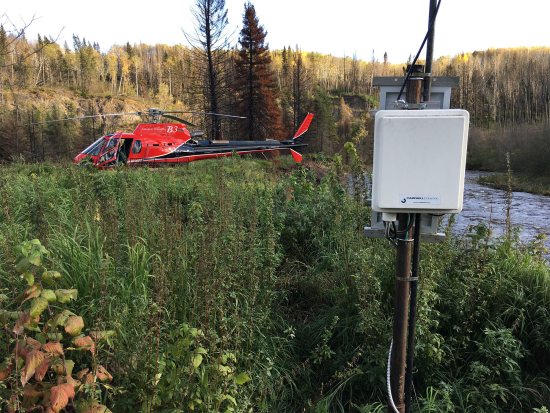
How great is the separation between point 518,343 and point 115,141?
11938 mm

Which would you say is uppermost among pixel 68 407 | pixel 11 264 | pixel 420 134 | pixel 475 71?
pixel 475 71

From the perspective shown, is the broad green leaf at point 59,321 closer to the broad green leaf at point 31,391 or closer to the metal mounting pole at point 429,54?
the broad green leaf at point 31,391

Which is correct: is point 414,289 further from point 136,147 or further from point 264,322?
point 136,147

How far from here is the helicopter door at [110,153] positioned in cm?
1115

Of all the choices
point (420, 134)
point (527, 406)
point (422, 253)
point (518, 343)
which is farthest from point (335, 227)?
point (420, 134)

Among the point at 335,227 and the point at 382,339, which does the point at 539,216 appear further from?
the point at 382,339

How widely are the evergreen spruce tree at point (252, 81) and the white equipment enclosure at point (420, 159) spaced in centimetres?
2780

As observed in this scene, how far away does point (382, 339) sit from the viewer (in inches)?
109

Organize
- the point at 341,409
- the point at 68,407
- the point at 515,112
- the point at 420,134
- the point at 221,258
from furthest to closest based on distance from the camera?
the point at 515,112 < the point at 221,258 < the point at 341,409 < the point at 68,407 < the point at 420,134

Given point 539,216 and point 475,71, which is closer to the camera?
point 539,216

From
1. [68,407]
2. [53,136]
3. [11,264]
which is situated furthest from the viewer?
[53,136]

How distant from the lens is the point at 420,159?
1614 millimetres

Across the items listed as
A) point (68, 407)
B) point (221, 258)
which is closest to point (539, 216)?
point (221, 258)

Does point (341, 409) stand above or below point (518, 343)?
below
